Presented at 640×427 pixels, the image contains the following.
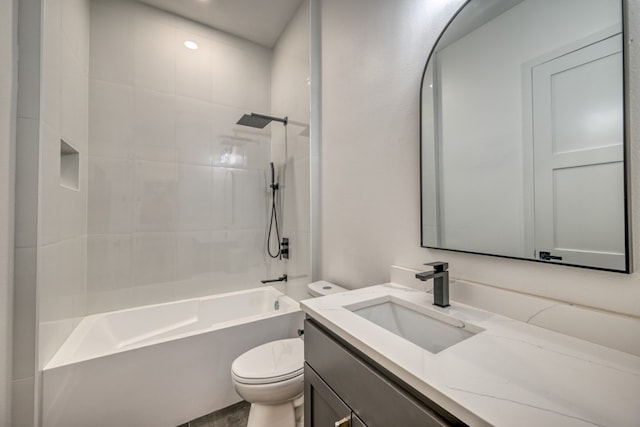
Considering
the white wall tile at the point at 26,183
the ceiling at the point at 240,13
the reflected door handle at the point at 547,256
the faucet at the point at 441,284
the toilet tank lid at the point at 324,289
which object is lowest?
the toilet tank lid at the point at 324,289

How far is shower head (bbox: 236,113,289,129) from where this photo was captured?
2.30 metres

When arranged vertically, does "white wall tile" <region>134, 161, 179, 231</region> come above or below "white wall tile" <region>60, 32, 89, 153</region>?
below

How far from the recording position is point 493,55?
0.88 meters

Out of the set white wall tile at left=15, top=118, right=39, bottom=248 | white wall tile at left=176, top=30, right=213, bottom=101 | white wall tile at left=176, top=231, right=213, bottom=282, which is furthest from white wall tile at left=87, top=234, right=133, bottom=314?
white wall tile at left=176, top=30, right=213, bottom=101

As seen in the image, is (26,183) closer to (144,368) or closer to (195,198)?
(144,368)

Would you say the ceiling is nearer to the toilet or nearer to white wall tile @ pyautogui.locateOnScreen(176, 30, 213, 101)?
white wall tile @ pyautogui.locateOnScreen(176, 30, 213, 101)

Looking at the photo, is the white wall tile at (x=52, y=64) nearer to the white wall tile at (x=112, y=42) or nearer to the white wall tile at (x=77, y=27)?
the white wall tile at (x=77, y=27)

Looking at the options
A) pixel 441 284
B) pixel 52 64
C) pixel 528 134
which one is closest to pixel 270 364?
pixel 441 284

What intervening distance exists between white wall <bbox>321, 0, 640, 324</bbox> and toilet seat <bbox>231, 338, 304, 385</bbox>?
0.51 m

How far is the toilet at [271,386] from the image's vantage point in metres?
1.23

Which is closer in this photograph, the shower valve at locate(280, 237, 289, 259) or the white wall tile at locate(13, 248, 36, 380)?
the white wall tile at locate(13, 248, 36, 380)

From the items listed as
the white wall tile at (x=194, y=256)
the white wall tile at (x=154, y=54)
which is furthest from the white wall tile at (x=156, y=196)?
the white wall tile at (x=154, y=54)

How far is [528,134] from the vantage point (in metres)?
0.78

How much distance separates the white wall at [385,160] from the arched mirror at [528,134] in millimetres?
39
